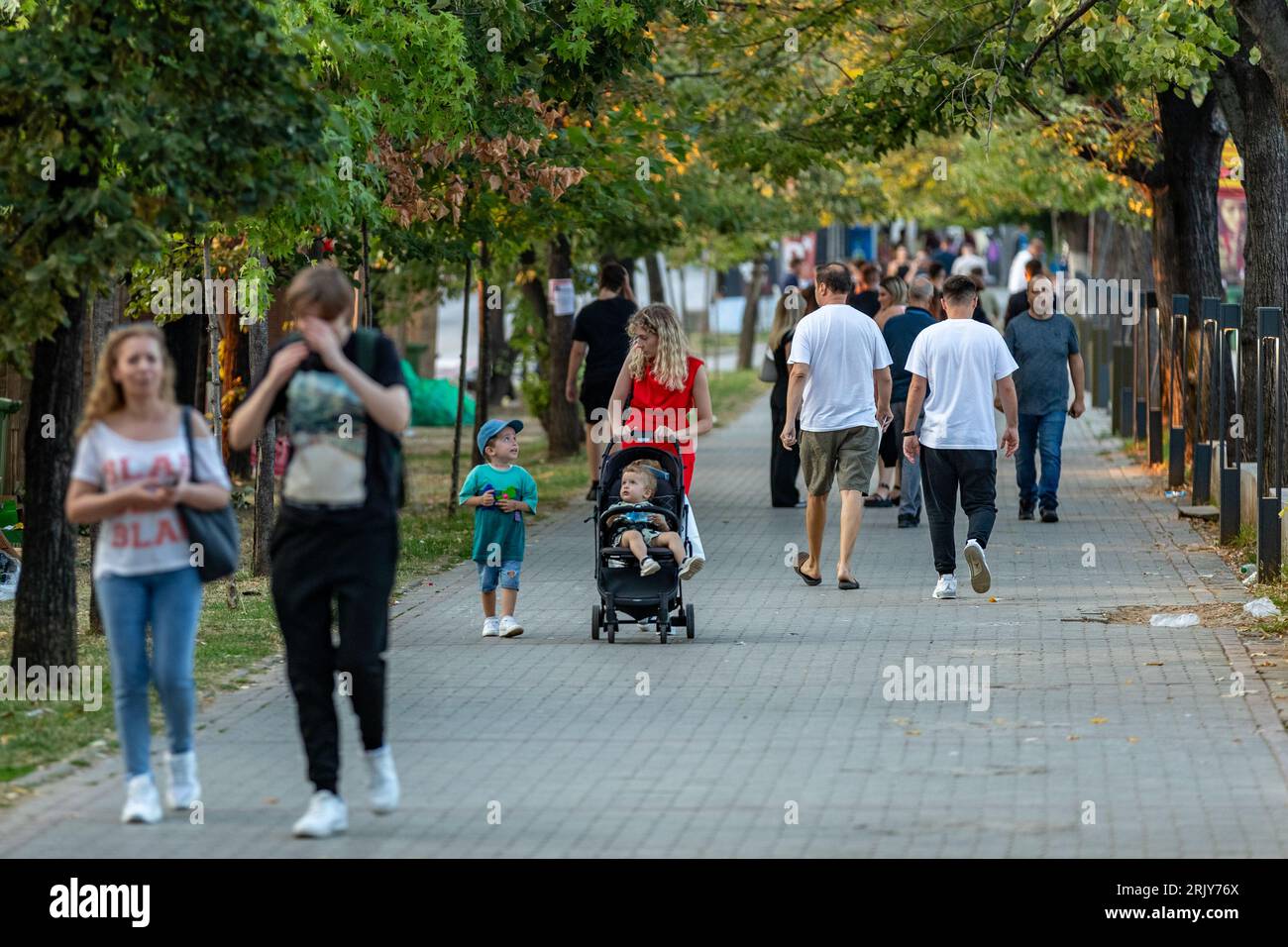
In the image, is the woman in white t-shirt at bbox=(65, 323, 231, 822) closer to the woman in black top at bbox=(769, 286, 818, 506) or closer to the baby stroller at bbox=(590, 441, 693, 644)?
the baby stroller at bbox=(590, 441, 693, 644)

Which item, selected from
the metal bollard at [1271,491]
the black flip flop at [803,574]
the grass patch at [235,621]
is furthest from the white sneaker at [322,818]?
the metal bollard at [1271,491]

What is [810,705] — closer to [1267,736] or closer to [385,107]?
[1267,736]

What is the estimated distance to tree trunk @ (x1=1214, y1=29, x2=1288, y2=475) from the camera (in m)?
15.5

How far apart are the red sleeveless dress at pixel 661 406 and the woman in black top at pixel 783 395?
5.19 meters

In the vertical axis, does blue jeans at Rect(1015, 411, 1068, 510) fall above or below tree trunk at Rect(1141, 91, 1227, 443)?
below

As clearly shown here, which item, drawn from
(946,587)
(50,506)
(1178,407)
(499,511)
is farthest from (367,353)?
(1178,407)

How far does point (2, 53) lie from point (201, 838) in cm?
348

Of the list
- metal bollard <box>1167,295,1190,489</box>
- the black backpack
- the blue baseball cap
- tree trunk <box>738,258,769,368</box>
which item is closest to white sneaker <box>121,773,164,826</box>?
the black backpack

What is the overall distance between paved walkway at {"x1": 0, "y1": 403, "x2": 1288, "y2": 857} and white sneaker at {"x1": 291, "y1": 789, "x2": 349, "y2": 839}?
0.08 m

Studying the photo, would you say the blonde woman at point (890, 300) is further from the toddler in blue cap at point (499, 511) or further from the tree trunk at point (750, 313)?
the tree trunk at point (750, 313)

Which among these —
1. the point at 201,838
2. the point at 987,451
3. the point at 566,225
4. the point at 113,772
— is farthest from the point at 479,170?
the point at 201,838

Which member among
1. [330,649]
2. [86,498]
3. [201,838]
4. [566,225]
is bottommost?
[201,838]

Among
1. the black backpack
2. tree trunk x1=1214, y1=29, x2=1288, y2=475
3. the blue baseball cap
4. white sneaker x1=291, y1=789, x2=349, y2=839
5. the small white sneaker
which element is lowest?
white sneaker x1=291, y1=789, x2=349, y2=839

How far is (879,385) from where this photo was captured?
41.4 feet
